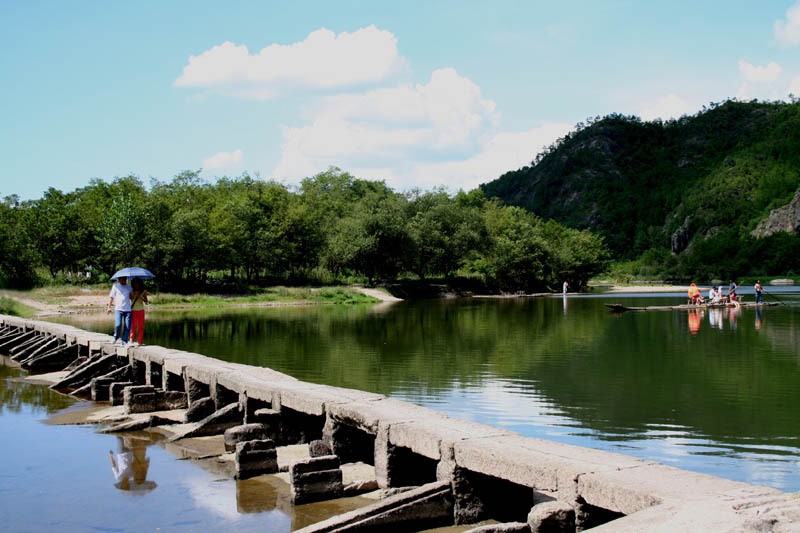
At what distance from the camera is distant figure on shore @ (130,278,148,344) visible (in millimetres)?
20125

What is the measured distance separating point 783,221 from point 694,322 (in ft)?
331

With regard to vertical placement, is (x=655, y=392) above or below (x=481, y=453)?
below

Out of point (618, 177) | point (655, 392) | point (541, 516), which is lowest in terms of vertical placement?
point (655, 392)

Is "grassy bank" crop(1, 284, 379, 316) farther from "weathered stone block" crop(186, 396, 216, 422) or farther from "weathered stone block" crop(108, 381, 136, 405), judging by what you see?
"weathered stone block" crop(186, 396, 216, 422)

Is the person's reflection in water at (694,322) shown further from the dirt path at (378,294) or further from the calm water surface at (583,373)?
the dirt path at (378,294)

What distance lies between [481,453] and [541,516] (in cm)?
140

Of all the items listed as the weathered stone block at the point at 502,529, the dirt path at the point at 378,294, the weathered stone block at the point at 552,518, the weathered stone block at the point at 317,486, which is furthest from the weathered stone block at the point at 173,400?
the dirt path at the point at 378,294

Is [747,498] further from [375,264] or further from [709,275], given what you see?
[709,275]

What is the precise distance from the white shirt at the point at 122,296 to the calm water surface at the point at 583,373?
3.65m

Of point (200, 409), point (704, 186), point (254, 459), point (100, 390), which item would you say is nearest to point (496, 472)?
point (254, 459)

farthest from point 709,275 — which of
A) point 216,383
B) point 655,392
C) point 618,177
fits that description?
point 216,383

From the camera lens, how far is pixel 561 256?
95688 millimetres

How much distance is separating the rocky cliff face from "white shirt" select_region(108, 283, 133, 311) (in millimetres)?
130270

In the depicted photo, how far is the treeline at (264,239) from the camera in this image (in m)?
69.3
